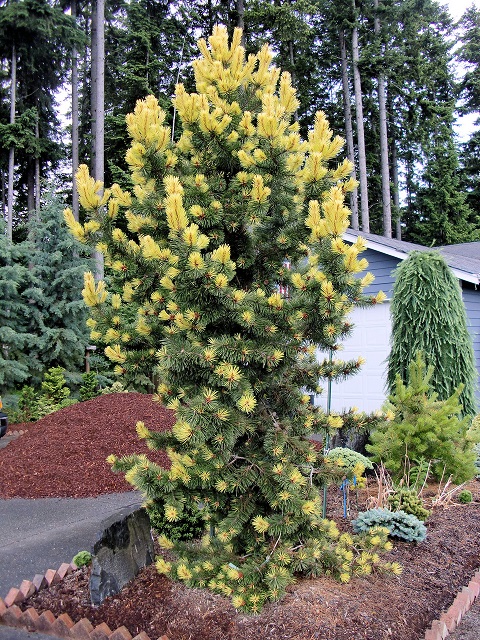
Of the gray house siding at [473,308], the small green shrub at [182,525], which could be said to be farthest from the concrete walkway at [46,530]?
the gray house siding at [473,308]

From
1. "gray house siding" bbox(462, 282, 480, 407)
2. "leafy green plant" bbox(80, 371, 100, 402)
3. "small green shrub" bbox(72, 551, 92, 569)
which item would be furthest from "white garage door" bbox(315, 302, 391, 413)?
"small green shrub" bbox(72, 551, 92, 569)

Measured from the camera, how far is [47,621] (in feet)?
8.87

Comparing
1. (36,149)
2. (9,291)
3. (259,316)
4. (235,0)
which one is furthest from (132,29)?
(259,316)

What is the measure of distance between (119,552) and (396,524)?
2.04 metres

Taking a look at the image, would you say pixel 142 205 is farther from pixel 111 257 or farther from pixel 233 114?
pixel 233 114

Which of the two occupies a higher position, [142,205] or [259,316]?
[142,205]

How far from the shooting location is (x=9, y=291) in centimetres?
1034

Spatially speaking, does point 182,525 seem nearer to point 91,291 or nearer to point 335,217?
point 91,291

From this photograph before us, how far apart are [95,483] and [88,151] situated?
17.0m

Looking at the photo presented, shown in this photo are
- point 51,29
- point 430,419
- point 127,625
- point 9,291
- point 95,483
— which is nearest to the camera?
point 127,625

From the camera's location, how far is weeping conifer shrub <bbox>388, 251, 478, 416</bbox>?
6207mm

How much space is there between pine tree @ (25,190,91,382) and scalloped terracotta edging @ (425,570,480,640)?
9252mm

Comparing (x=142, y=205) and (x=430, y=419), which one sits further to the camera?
(x=430, y=419)

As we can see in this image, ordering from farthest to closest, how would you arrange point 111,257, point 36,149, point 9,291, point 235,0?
point 235,0 < point 36,149 < point 9,291 < point 111,257
